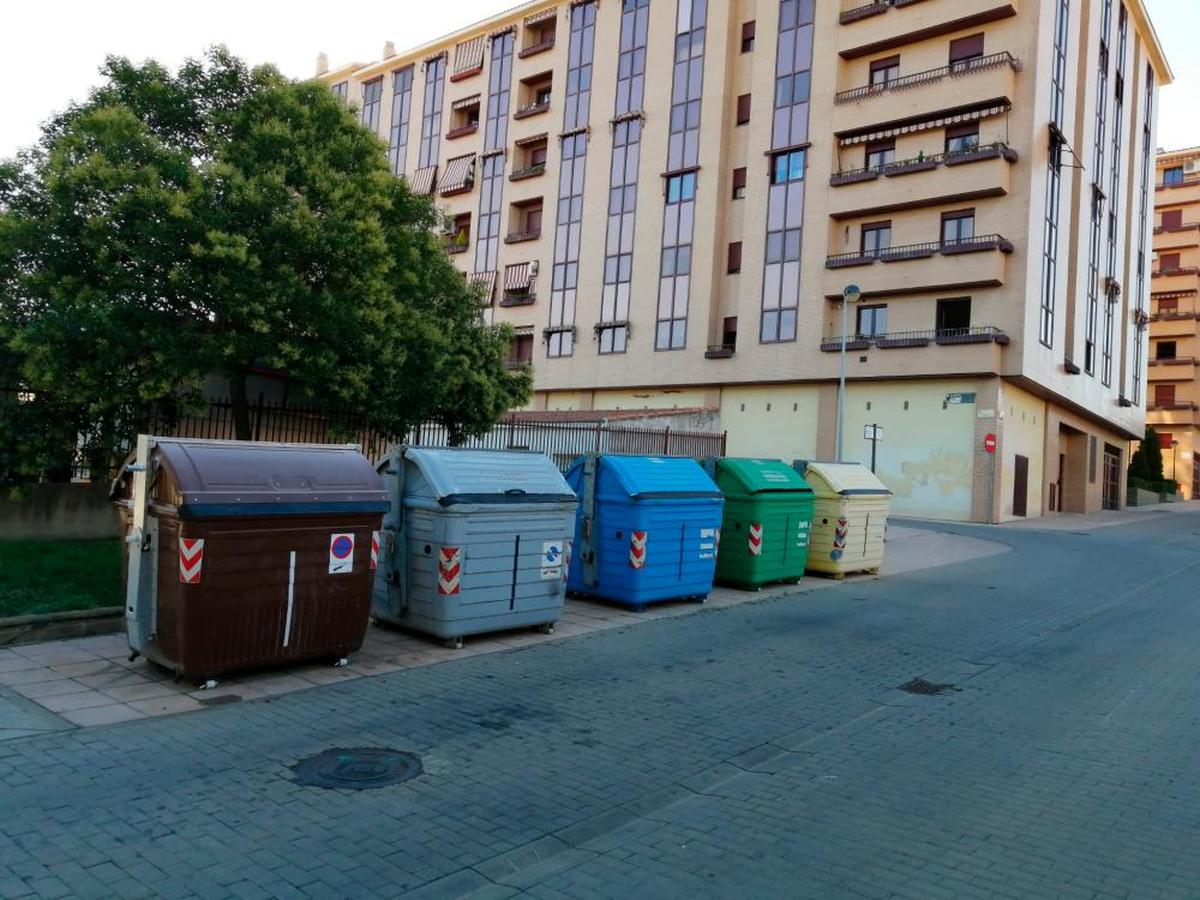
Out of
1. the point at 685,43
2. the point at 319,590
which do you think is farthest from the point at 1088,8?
the point at 319,590

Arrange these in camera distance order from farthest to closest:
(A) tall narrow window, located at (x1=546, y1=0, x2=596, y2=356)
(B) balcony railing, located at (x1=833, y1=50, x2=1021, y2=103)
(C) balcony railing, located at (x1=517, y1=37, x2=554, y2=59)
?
(C) balcony railing, located at (x1=517, y1=37, x2=554, y2=59), (A) tall narrow window, located at (x1=546, y1=0, x2=596, y2=356), (B) balcony railing, located at (x1=833, y1=50, x2=1021, y2=103)

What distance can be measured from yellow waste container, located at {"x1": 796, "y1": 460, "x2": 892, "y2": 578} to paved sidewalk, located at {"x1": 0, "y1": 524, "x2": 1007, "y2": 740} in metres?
5.30

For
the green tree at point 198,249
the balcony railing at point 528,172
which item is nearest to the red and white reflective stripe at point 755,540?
the green tree at point 198,249

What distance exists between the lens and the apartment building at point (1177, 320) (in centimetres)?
6397

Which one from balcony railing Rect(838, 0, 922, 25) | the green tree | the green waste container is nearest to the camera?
the green tree

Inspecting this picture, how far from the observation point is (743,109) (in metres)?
37.5

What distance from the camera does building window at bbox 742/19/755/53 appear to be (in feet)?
124

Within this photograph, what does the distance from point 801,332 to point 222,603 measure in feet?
99.1

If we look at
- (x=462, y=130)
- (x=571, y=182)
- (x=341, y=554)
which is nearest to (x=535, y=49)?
(x=462, y=130)

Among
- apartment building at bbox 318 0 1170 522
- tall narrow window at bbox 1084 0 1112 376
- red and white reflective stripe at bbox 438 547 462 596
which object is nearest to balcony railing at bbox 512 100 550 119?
apartment building at bbox 318 0 1170 522

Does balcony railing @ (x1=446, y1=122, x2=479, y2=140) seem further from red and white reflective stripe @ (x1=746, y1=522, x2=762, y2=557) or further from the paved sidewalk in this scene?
the paved sidewalk

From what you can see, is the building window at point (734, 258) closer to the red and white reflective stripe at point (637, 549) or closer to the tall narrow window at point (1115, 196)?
the tall narrow window at point (1115, 196)

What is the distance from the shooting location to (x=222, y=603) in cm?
638

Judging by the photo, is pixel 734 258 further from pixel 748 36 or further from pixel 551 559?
pixel 551 559
